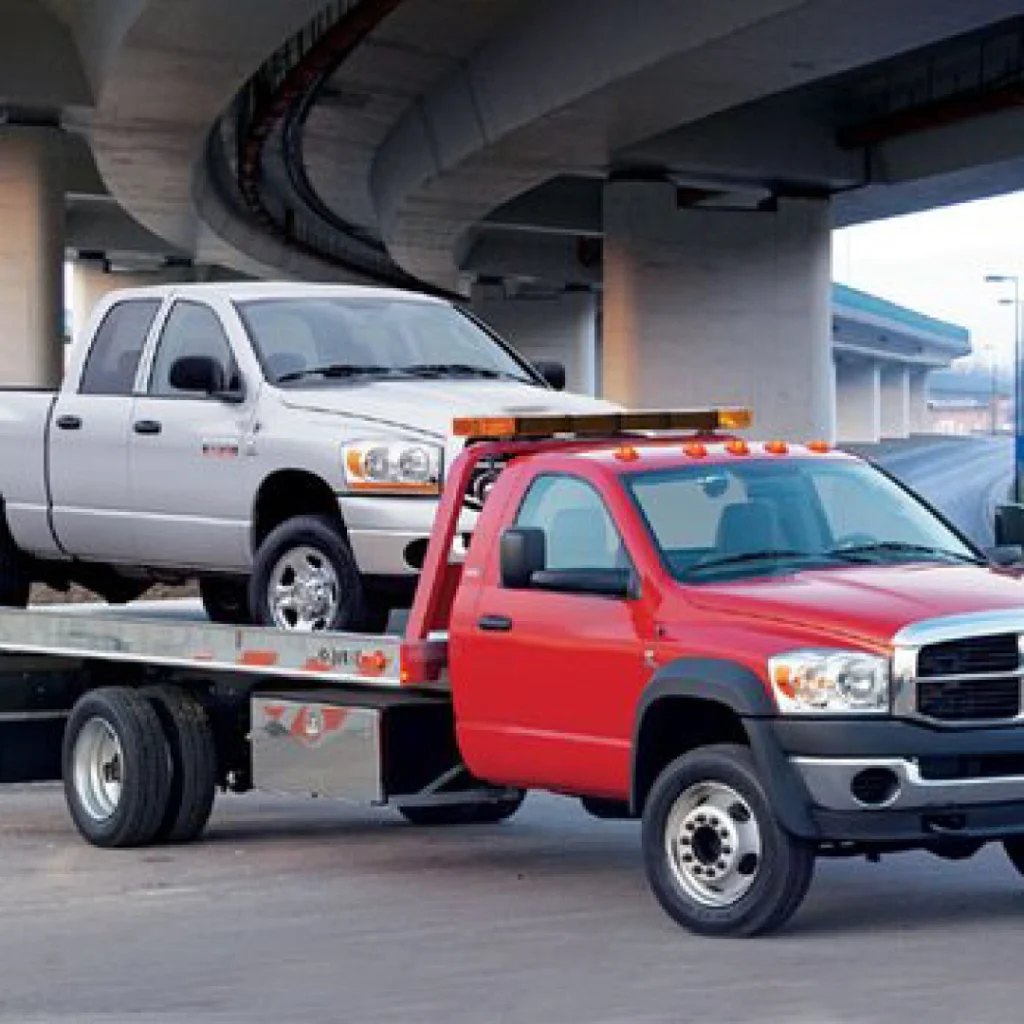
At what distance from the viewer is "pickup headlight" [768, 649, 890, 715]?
9680 mm

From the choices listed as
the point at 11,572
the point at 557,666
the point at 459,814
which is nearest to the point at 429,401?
the point at 557,666

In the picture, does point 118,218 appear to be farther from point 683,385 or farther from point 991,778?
point 991,778

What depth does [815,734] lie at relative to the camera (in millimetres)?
9680

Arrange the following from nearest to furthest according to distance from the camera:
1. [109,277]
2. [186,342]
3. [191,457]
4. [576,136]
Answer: [191,457] < [186,342] < [576,136] < [109,277]

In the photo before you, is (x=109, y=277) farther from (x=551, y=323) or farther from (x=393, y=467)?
(x=393, y=467)

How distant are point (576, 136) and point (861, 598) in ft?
90.4

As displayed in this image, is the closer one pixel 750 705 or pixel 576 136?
pixel 750 705

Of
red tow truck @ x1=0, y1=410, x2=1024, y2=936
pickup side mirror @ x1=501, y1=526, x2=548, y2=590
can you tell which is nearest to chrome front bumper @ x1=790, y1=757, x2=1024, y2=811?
red tow truck @ x1=0, y1=410, x2=1024, y2=936

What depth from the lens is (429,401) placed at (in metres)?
12.5

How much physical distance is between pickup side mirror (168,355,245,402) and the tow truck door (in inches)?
100

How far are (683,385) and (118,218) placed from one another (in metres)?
25.1

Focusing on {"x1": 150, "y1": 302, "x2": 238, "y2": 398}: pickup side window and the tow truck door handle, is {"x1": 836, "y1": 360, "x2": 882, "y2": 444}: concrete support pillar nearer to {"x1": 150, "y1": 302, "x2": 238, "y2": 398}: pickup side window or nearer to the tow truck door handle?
{"x1": 150, "y1": 302, "x2": 238, "y2": 398}: pickup side window

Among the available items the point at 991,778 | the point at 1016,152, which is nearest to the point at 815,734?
the point at 991,778

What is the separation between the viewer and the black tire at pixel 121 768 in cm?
1303
